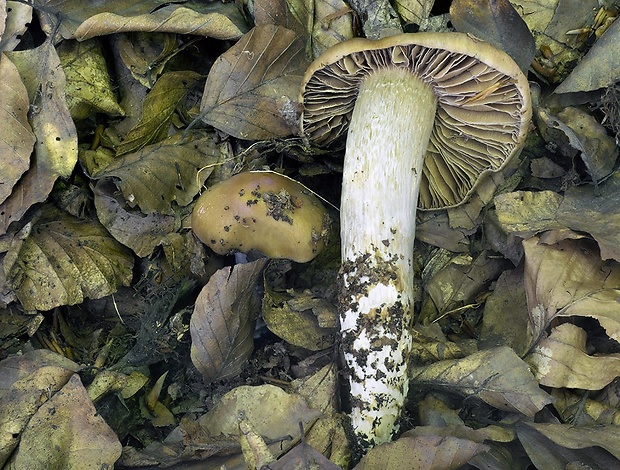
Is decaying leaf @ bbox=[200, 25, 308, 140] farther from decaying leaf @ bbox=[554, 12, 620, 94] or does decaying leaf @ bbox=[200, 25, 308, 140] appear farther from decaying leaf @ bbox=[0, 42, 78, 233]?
decaying leaf @ bbox=[554, 12, 620, 94]

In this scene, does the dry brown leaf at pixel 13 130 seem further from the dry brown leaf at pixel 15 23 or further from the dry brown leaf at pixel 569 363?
the dry brown leaf at pixel 569 363

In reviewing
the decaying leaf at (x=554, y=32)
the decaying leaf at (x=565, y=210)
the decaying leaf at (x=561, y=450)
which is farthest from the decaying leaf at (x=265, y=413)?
the decaying leaf at (x=554, y=32)

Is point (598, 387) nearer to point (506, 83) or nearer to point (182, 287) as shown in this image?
point (506, 83)

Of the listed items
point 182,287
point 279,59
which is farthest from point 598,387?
point 279,59

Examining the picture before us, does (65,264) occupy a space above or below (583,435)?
above

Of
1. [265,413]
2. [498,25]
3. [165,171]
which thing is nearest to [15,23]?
[165,171]

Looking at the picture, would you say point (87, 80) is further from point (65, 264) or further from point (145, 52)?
Answer: point (65, 264)
